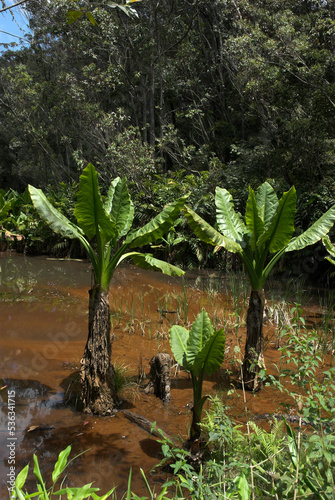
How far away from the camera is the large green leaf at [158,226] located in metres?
3.88

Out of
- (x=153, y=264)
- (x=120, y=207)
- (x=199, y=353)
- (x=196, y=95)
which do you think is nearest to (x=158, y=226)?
(x=153, y=264)

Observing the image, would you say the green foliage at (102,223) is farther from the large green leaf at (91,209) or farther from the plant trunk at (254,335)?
the plant trunk at (254,335)

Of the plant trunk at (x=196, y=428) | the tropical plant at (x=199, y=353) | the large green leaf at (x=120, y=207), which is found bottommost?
the plant trunk at (x=196, y=428)

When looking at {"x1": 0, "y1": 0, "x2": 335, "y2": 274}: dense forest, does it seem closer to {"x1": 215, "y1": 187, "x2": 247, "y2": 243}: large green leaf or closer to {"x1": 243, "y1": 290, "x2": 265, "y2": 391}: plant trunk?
{"x1": 215, "y1": 187, "x2": 247, "y2": 243}: large green leaf

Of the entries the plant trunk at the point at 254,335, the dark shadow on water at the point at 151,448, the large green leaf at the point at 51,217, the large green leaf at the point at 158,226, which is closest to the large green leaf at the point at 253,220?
the plant trunk at the point at 254,335

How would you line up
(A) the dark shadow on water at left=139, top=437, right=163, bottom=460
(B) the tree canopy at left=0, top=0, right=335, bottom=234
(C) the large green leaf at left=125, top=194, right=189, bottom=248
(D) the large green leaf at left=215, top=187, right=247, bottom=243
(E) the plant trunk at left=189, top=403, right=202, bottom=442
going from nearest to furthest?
(E) the plant trunk at left=189, top=403, right=202, bottom=442 → (A) the dark shadow on water at left=139, top=437, right=163, bottom=460 → (C) the large green leaf at left=125, top=194, right=189, bottom=248 → (D) the large green leaf at left=215, top=187, right=247, bottom=243 → (B) the tree canopy at left=0, top=0, right=335, bottom=234

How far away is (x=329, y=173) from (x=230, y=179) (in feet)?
10.2

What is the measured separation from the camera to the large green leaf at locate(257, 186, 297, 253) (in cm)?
422

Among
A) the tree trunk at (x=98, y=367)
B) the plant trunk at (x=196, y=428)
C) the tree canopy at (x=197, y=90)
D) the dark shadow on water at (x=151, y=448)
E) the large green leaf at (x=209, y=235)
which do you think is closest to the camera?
the plant trunk at (x=196, y=428)

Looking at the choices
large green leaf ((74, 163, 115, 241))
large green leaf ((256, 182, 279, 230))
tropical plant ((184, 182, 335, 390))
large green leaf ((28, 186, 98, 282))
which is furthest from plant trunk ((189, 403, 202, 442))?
large green leaf ((256, 182, 279, 230))

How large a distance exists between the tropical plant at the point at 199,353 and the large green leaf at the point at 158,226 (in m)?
1.02

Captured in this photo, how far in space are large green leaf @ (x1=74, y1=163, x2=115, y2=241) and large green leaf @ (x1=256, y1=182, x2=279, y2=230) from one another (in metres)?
1.74

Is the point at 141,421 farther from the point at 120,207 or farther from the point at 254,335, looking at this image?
the point at 120,207

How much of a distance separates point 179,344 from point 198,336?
0.97 feet
